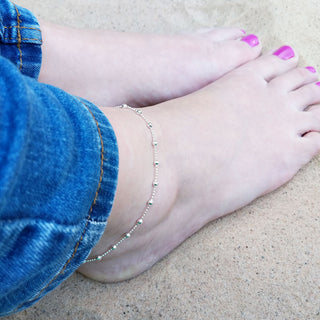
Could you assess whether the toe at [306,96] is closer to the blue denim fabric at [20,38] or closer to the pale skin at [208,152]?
the pale skin at [208,152]

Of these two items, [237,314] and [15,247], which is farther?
[237,314]

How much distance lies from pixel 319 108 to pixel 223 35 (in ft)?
1.10

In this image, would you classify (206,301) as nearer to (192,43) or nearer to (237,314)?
(237,314)

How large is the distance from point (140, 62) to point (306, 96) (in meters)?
0.45

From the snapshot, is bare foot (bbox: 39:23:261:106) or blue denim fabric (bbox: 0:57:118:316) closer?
blue denim fabric (bbox: 0:57:118:316)

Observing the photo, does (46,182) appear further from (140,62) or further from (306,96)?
(306,96)

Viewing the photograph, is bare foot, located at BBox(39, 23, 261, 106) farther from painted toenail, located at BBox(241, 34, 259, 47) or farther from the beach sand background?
the beach sand background

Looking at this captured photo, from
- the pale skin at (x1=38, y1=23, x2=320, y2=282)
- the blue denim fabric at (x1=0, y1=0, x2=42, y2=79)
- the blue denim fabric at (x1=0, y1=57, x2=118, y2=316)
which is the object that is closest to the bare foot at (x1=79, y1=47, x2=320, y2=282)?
the pale skin at (x1=38, y1=23, x2=320, y2=282)

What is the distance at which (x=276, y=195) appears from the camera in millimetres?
951

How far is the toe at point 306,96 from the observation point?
105 cm

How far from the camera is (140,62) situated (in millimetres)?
1065

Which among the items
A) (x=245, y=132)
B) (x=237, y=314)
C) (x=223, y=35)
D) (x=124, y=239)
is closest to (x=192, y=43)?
(x=223, y=35)

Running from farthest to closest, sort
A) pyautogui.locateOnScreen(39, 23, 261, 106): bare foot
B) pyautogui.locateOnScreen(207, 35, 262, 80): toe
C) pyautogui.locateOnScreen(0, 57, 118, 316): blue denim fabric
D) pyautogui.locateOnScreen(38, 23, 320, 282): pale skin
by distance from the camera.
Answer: pyautogui.locateOnScreen(207, 35, 262, 80): toe
pyautogui.locateOnScreen(39, 23, 261, 106): bare foot
pyautogui.locateOnScreen(38, 23, 320, 282): pale skin
pyautogui.locateOnScreen(0, 57, 118, 316): blue denim fabric

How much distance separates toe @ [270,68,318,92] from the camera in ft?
3.51
